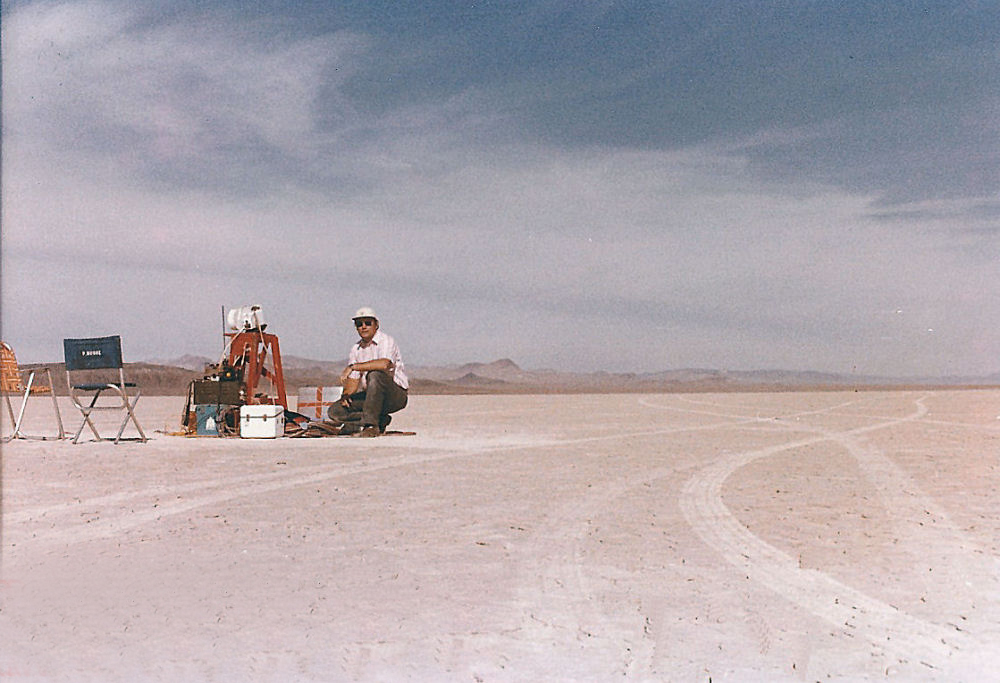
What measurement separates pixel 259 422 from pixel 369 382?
6.42 ft

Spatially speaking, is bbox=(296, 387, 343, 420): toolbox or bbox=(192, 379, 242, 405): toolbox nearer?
bbox=(192, 379, 242, 405): toolbox

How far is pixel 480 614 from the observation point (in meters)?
4.05

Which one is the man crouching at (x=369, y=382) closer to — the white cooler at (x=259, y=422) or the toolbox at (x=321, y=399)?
the toolbox at (x=321, y=399)

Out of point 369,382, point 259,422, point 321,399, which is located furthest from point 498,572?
point 321,399

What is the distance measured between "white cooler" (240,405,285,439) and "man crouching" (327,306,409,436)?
1.08 m

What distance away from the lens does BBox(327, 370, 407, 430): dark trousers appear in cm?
1363

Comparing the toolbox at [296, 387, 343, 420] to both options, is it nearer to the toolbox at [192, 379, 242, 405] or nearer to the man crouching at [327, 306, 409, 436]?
the man crouching at [327, 306, 409, 436]

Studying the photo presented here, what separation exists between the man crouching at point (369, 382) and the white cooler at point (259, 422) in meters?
1.08

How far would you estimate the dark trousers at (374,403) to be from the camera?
13.6 m

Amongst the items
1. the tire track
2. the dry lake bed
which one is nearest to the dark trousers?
the dry lake bed

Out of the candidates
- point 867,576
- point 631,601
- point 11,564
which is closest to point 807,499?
point 867,576

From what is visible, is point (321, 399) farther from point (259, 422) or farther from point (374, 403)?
point (374, 403)

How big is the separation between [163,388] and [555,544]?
202 ft

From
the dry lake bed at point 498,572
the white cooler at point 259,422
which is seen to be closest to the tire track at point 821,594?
the dry lake bed at point 498,572
